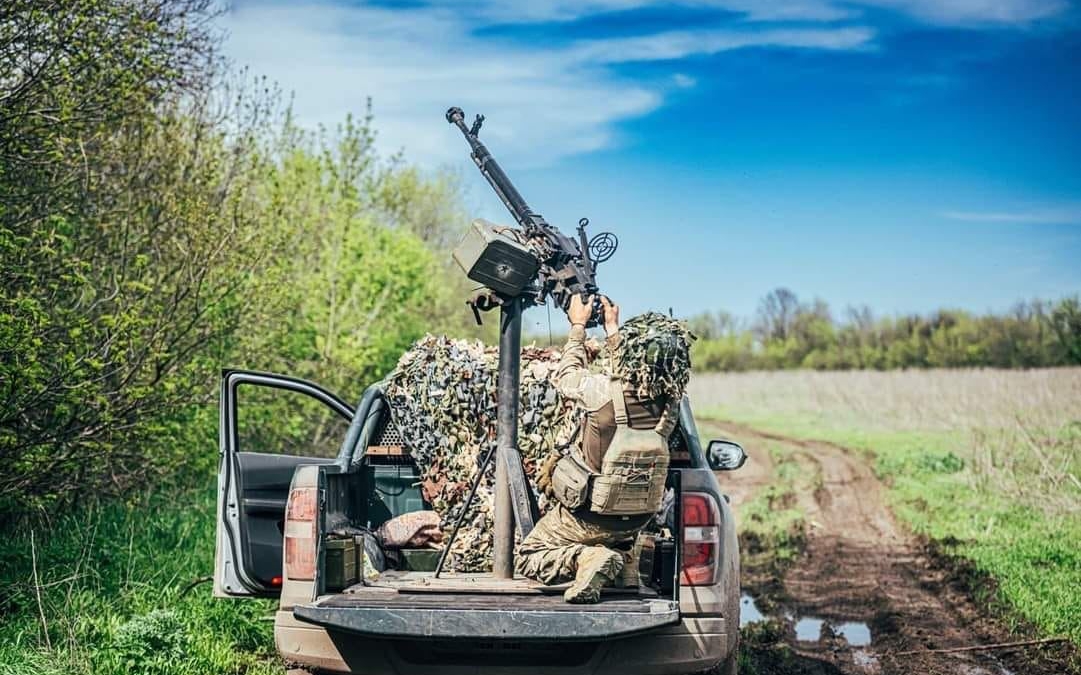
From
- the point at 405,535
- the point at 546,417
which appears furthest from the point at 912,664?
the point at 405,535

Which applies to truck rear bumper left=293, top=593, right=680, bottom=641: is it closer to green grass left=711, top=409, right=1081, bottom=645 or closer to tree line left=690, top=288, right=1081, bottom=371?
green grass left=711, top=409, right=1081, bottom=645

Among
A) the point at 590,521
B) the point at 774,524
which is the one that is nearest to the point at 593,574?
the point at 590,521

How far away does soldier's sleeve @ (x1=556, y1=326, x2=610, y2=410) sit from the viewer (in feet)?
16.7

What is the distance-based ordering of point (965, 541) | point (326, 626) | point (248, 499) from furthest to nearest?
point (965, 541)
point (248, 499)
point (326, 626)

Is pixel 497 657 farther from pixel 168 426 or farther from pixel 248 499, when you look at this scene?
pixel 168 426

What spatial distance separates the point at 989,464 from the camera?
49.4ft

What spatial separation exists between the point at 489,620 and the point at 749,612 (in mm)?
4556

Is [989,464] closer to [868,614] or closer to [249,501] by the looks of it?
[868,614]

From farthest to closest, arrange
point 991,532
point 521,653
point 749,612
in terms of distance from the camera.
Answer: point 991,532, point 749,612, point 521,653

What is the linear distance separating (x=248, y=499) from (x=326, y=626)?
4.69ft

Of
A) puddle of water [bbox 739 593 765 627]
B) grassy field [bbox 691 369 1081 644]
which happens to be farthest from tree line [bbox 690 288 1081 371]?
puddle of water [bbox 739 593 765 627]

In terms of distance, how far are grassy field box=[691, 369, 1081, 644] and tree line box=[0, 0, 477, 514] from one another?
6.71 m

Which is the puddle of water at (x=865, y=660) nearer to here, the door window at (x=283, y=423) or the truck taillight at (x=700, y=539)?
the truck taillight at (x=700, y=539)

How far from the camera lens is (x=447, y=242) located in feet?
79.4
